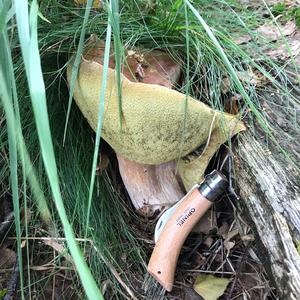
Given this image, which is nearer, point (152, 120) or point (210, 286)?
→ point (152, 120)

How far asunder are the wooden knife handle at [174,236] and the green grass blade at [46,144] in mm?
518

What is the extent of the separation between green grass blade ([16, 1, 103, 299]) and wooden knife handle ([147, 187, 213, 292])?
0.52m

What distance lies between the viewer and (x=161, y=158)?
1.07 m

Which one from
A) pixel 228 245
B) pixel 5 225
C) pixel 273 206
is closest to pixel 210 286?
pixel 228 245

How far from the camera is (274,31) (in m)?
1.33

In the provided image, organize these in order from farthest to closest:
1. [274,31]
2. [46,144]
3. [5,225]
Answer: [274,31] → [5,225] → [46,144]

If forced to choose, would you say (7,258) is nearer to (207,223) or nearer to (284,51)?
(207,223)

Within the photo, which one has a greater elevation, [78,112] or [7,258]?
[78,112]

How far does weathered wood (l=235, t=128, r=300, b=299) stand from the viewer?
0.88 m

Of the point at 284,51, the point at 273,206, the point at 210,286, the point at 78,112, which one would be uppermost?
the point at 284,51

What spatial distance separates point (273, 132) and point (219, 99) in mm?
178

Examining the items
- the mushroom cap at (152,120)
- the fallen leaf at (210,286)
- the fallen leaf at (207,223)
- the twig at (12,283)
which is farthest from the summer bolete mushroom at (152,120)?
the twig at (12,283)

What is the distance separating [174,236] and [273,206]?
251 millimetres

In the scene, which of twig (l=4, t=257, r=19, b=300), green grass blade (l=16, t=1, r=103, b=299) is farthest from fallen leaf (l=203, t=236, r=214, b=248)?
green grass blade (l=16, t=1, r=103, b=299)
